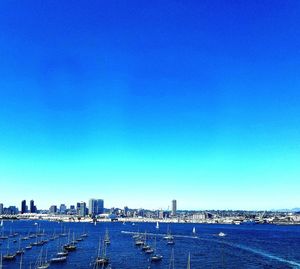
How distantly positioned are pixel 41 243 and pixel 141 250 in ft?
151

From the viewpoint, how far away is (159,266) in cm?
11200

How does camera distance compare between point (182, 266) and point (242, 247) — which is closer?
point (182, 266)

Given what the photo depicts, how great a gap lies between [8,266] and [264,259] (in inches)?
2842

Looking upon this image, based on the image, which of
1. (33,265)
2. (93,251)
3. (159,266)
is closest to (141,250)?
(93,251)

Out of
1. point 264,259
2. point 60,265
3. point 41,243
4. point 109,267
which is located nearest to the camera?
point 109,267

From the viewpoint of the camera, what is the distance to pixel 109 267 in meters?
106

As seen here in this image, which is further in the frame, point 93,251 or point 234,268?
point 93,251

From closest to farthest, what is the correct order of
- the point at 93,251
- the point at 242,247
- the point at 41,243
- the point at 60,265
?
the point at 60,265 → the point at 93,251 → the point at 242,247 → the point at 41,243

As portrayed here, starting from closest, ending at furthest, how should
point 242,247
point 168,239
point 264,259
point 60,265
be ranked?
point 60,265
point 264,259
point 242,247
point 168,239

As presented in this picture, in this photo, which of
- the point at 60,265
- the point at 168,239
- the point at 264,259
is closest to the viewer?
the point at 60,265

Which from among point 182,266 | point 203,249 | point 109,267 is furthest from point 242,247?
point 109,267

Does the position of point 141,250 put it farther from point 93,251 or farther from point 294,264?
point 294,264

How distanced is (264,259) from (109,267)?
47.5m

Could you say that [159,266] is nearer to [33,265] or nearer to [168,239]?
[33,265]
